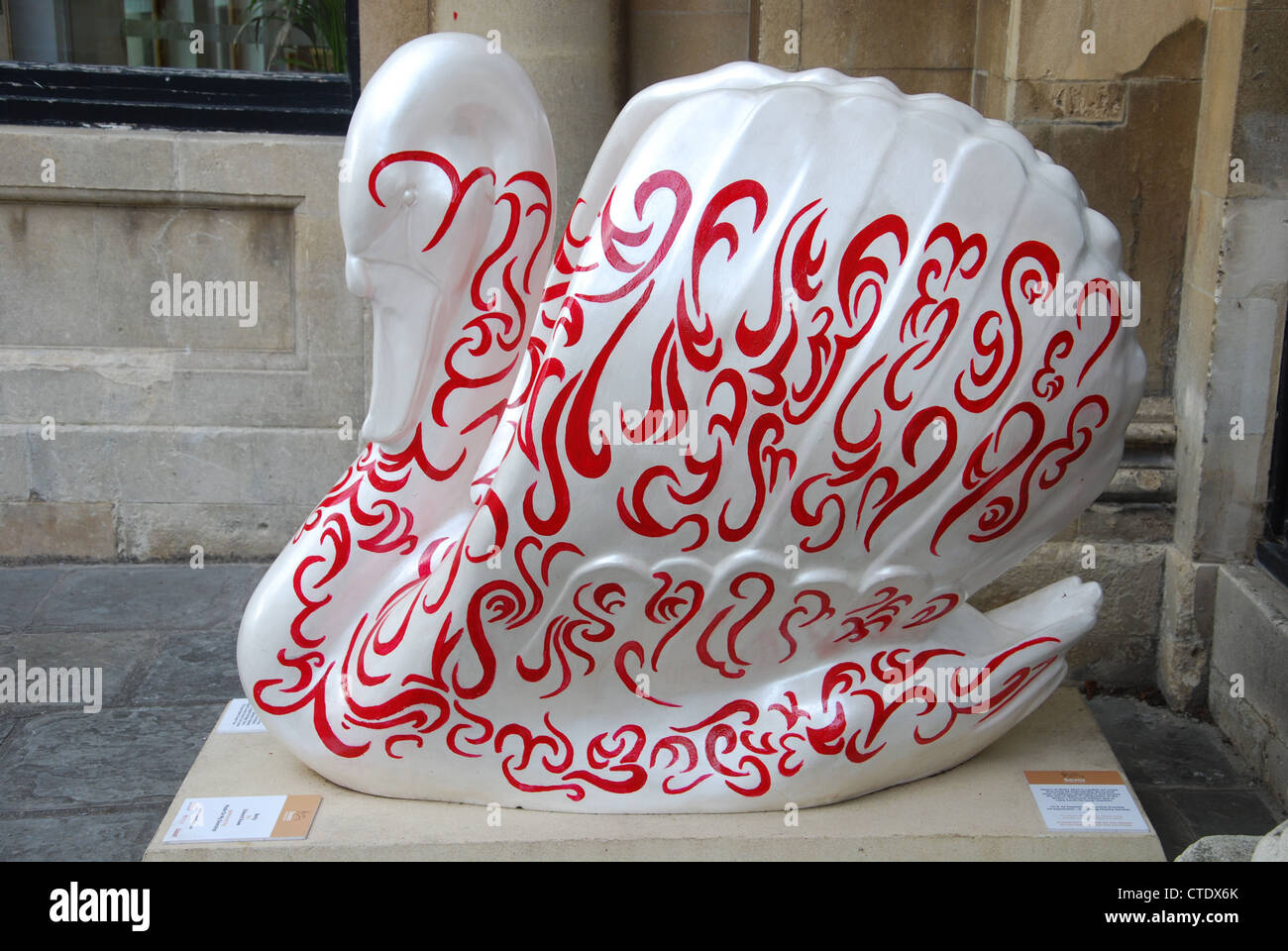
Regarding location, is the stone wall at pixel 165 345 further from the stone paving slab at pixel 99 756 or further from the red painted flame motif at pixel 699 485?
the red painted flame motif at pixel 699 485

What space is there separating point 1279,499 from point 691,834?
1.45 m

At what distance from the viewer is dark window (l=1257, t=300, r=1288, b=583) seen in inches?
107

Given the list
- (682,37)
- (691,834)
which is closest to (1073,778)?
(691,834)

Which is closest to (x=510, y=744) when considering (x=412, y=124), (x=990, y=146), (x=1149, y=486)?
(x=412, y=124)

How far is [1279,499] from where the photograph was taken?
9.13ft

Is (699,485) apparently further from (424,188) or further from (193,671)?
(193,671)

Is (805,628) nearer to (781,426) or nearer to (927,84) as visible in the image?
(781,426)

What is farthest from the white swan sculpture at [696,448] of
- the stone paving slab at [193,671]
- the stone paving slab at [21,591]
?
the stone paving slab at [21,591]

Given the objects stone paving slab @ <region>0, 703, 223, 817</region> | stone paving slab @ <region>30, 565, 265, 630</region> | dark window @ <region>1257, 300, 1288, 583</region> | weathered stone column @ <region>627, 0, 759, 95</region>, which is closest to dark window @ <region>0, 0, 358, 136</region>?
weathered stone column @ <region>627, 0, 759, 95</region>

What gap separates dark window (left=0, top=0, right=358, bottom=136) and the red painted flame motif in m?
1.66

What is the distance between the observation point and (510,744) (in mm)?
2139

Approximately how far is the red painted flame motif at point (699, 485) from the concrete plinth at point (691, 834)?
0.22 ft

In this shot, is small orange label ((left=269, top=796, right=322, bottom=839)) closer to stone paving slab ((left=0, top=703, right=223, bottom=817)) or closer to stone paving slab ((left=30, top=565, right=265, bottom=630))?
stone paving slab ((left=0, top=703, right=223, bottom=817))

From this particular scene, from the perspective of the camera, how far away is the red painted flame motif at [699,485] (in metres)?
1.90
